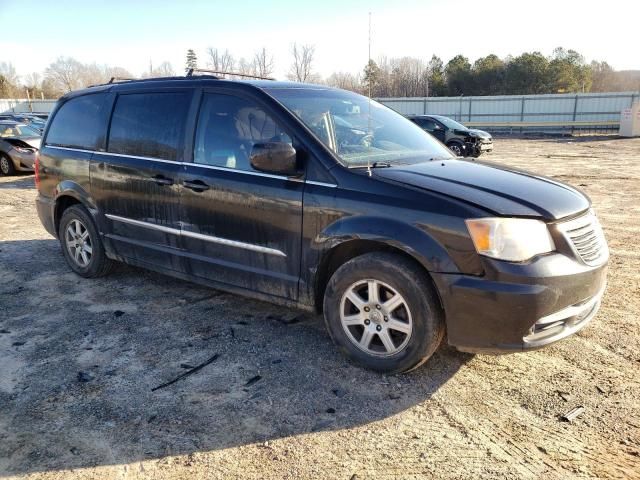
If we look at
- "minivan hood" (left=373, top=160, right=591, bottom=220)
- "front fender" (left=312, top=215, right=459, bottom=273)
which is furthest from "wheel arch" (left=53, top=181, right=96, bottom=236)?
"minivan hood" (left=373, top=160, right=591, bottom=220)

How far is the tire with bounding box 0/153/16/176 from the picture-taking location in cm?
1346

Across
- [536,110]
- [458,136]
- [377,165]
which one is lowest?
[458,136]

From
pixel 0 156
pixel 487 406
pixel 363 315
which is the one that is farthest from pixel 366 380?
pixel 0 156

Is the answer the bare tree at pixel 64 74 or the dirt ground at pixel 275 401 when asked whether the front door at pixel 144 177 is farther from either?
the bare tree at pixel 64 74

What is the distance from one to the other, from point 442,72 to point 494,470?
160 ft

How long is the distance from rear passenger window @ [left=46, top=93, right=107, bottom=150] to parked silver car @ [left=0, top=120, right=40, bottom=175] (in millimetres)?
9017

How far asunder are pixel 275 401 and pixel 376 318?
82 cm

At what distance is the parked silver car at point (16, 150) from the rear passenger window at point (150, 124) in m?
10.2

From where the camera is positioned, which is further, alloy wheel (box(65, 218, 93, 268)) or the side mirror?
alloy wheel (box(65, 218, 93, 268))

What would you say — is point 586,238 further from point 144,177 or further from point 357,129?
point 144,177

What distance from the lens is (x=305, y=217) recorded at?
349 cm

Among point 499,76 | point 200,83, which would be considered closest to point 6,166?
point 200,83

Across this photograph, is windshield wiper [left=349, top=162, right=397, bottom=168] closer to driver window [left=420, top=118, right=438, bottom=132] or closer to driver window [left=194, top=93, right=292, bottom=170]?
driver window [left=194, top=93, right=292, bottom=170]

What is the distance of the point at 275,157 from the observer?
3416 millimetres
